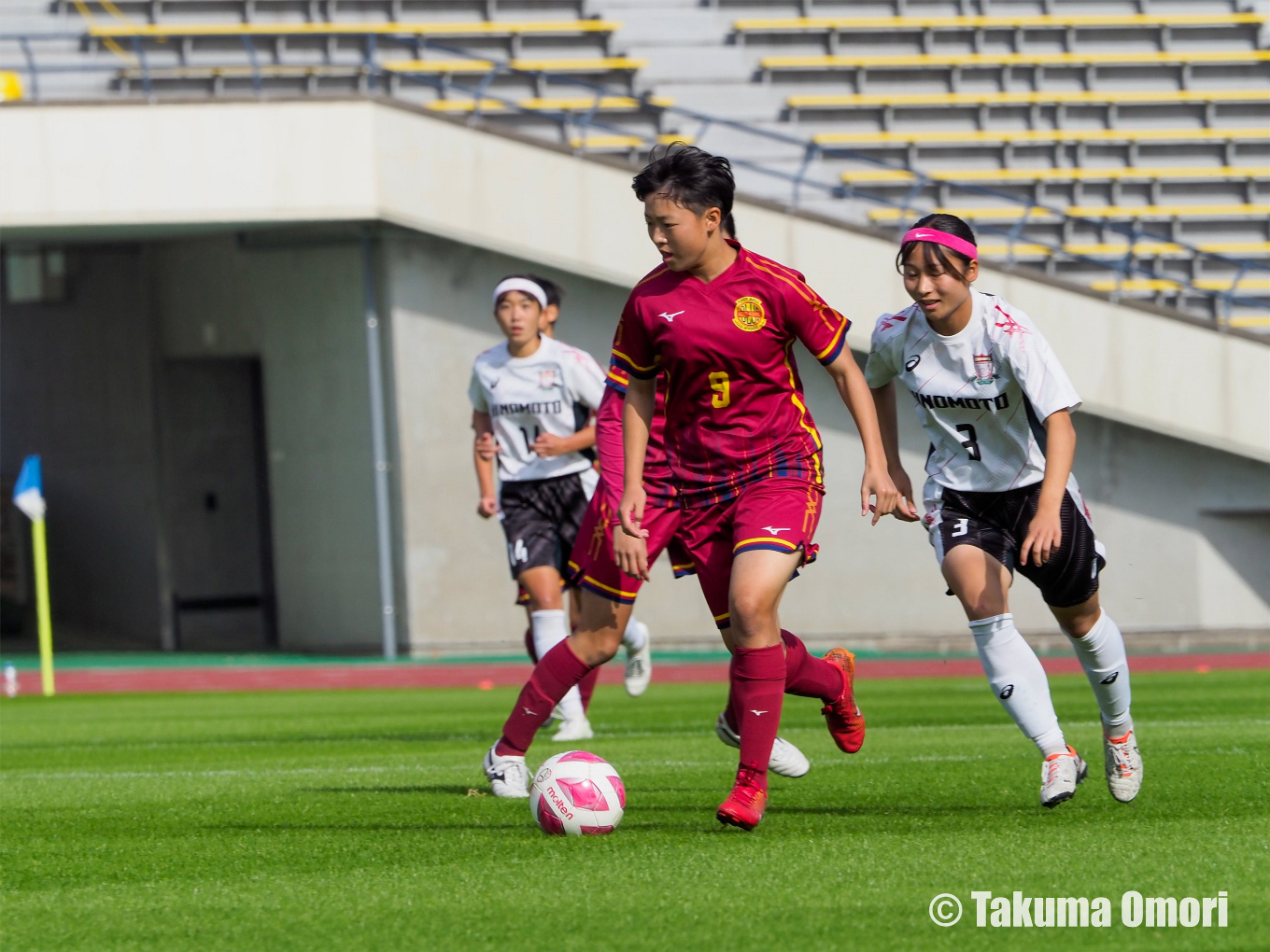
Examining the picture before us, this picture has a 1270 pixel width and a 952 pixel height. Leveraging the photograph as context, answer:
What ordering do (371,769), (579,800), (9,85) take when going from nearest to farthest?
1. (579,800)
2. (371,769)
3. (9,85)

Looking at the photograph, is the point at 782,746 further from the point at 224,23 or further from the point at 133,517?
the point at 133,517

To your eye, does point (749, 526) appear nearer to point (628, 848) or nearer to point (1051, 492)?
point (1051, 492)

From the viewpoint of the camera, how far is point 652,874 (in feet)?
13.7

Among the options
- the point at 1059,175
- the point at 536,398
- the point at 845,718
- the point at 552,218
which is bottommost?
the point at 845,718

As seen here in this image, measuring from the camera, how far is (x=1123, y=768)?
211 inches

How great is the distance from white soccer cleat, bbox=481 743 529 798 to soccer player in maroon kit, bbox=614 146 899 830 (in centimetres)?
111

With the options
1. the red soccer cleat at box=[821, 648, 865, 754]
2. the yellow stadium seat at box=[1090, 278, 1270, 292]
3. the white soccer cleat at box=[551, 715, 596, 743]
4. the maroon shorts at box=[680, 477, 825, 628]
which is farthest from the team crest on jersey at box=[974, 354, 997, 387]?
the yellow stadium seat at box=[1090, 278, 1270, 292]

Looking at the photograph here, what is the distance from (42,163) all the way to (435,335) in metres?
4.39

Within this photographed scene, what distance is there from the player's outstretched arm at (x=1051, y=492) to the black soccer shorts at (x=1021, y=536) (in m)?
0.12

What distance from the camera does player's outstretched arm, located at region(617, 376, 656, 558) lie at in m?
5.20

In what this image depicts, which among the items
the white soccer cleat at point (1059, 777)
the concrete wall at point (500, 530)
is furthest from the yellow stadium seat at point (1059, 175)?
the white soccer cleat at point (1059, 777)

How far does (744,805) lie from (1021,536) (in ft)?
4.33

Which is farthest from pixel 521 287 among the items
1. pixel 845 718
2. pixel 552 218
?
pixel 552 218

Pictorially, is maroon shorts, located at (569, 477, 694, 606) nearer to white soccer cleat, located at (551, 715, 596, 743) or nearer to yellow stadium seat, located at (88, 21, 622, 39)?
white soccer cleat, located at (551, 715, 596, 743)
